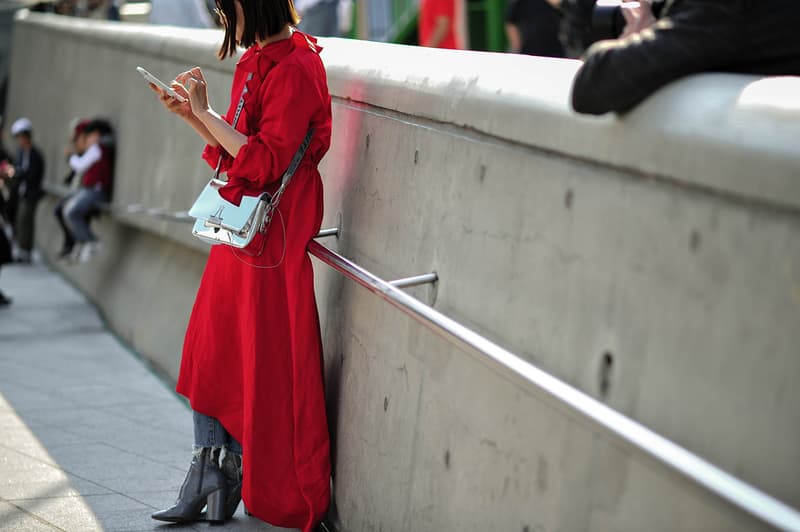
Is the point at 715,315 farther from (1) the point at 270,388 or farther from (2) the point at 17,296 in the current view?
(2) the point at 17,296

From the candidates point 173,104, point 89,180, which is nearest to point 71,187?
point 89,180

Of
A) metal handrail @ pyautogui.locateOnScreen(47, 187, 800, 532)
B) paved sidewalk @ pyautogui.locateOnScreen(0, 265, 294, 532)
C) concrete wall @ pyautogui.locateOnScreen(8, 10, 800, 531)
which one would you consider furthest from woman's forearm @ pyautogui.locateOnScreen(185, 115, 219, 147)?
paved sidewalk @ pyautogui.locateOnScreen(0, 265, 294, 532)

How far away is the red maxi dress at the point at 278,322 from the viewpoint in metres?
4.46

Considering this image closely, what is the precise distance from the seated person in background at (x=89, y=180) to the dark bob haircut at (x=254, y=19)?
6634 millimetres

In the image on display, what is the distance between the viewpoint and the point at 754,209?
2377mm

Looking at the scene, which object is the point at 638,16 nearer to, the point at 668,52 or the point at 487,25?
the point at 668,52

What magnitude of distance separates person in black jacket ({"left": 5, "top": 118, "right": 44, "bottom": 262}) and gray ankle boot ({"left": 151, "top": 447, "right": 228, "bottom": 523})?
972 centimetres

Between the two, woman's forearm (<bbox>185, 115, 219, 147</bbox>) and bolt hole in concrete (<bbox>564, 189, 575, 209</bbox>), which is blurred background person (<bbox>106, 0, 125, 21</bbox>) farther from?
bolt hole in concrete (<bbox>564, 189, 575, 209</bbox>)

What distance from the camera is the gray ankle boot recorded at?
191 inches

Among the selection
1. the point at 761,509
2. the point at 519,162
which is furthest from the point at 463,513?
the point at 761,509

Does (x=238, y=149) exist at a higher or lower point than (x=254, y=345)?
higher

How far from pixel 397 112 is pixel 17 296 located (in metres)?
8.32

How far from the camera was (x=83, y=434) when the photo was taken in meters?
6.59

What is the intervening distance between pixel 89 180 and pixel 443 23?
362 centimetres
